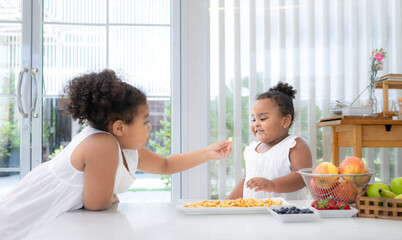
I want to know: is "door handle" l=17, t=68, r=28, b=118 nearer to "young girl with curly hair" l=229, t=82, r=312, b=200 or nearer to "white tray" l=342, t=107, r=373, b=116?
"young girl with curly hair" l=229, t=82, r=312, b=200

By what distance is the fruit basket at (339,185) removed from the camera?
40.2 inches

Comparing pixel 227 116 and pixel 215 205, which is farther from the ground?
pixel 227 116

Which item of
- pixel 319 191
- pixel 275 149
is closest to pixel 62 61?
pixel 275 149

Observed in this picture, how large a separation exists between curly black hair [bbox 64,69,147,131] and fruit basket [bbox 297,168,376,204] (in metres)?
0.63

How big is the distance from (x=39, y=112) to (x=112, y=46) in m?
0.73

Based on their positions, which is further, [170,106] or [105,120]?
[170,106]

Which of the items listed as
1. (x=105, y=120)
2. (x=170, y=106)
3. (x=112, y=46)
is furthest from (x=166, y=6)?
(x=105, y=120)

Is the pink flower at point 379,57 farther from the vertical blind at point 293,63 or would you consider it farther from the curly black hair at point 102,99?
the curly black hair at point 102,99

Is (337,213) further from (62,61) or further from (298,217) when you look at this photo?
(62,61)

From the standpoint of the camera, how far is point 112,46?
2908 millimetres

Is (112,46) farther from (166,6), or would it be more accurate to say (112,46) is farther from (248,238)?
(248,238)

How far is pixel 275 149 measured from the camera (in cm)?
194

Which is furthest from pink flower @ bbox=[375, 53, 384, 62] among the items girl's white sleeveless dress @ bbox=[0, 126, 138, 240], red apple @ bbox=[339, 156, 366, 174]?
girl's white sleeveless dress @ bbox=[0, 126, 138, 240]

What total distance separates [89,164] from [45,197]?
0.18m
